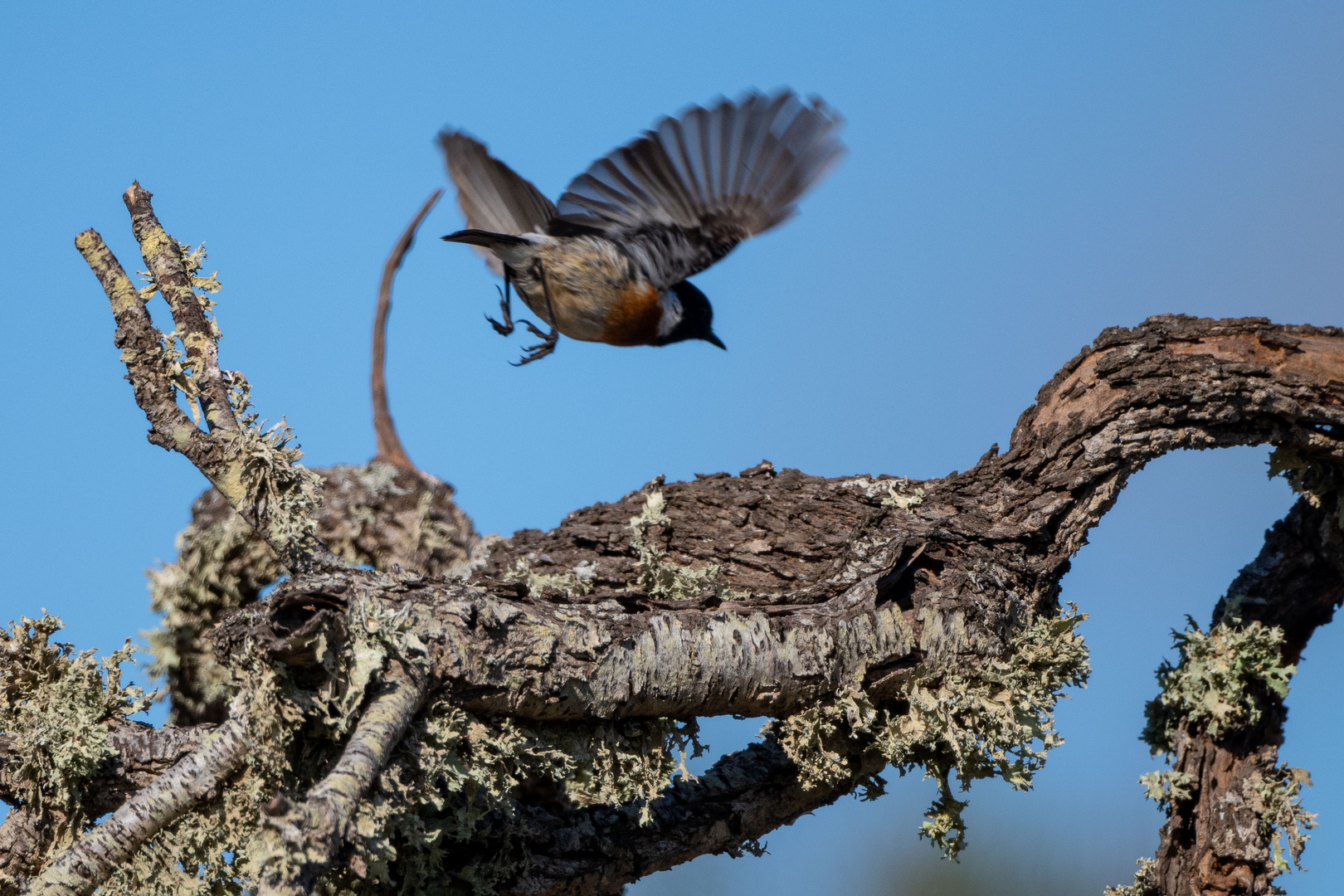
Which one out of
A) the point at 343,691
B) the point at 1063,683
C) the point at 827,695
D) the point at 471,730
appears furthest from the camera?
the point at 1063,683

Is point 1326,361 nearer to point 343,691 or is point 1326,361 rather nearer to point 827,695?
point 827,695

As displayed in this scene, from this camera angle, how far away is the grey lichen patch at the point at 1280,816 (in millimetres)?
3332

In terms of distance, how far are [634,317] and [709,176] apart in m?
0.74

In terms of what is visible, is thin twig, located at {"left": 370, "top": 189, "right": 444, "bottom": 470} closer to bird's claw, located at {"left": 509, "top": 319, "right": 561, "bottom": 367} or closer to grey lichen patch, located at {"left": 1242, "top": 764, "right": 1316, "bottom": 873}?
bird's claw, located at {"left": 509, "top": 319, "right": 561, "bottom": 367}

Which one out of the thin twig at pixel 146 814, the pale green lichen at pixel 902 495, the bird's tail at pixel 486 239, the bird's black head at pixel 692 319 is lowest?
the thin twig at pixel 146 814

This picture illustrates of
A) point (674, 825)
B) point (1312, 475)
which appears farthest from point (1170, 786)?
point (674, 825)

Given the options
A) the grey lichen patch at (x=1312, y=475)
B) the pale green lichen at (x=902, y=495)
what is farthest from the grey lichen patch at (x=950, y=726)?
the grey lichen patch at (x=1312, y=475)

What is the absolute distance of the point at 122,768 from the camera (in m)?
2.35

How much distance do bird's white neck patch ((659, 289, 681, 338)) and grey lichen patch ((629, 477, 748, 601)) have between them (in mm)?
862

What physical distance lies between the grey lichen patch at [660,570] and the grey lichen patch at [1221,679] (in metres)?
1.51

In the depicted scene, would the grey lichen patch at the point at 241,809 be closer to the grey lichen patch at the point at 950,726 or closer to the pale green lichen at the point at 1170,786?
the grey lichen patch at the point at 950,726

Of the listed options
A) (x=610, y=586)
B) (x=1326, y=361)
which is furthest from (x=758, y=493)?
(x=1326, y=361)

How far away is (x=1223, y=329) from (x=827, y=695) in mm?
1873

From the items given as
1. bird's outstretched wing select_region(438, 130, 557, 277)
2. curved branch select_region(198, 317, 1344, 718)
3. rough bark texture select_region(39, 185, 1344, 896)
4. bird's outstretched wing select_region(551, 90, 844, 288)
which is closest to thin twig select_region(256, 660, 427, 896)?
rough bark texture select_region(39, 185, 1344, 896)
